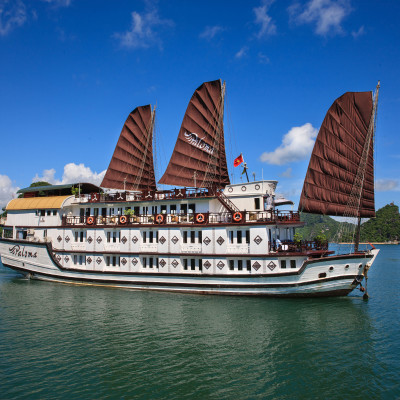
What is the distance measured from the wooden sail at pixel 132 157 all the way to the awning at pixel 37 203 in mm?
4307

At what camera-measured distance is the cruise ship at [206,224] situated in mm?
19531

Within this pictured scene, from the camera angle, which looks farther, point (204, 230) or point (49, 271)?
point (49, 271)

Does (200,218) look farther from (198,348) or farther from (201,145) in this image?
(198,348)

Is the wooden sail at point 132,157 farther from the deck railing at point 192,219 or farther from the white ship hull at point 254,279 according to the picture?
the white ship hull at point 254,279

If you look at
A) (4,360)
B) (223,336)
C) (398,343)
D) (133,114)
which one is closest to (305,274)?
(398,343)

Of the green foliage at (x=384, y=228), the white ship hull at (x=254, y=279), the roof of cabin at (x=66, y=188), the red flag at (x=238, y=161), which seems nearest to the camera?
the white ship hull at (x=254, y=279)

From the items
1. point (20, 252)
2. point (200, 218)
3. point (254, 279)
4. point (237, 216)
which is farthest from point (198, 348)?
point (20, 252)

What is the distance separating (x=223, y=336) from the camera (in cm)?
1362

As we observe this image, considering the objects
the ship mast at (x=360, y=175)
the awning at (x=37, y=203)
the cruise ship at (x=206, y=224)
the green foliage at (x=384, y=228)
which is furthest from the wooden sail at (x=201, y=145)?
the green foliage at (x=384, y=228)

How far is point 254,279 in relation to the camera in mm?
19578

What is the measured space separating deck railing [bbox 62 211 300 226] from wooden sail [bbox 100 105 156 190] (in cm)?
506

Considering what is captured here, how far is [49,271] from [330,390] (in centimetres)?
2211

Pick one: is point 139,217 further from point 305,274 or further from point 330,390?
point 330,390

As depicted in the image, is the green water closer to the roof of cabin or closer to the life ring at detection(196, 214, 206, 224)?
the life ring at detection(196, 214, 206, 224)
